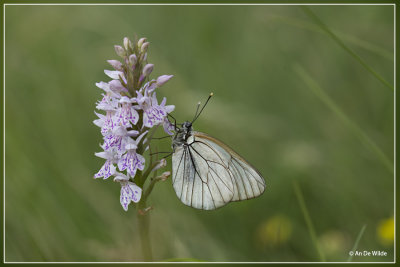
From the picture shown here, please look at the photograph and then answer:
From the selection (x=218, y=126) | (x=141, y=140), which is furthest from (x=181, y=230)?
(x=141, y=140)

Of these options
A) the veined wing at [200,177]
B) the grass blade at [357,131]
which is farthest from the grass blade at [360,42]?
the veined wing at [200,177]

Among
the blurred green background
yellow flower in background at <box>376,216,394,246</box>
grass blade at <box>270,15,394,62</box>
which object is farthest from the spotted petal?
yellow flower in background at <box>376,216,394,246</box>

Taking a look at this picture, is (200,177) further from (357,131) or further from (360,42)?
(360,42)

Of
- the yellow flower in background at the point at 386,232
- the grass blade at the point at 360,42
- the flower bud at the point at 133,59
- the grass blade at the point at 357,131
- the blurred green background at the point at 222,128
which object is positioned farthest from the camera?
the blurred green background at the point at 222,128

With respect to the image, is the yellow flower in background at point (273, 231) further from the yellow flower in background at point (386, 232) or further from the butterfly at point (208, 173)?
the yellow flower in background at point (386, 232)

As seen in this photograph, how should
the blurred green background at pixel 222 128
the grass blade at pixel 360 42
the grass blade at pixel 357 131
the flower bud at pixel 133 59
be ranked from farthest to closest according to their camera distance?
the blurred green background at pixel 222 128 < the grass blade at pixel 360 42 < the grass blade at pixel 357 131 < the flower bud at pixel 133 59

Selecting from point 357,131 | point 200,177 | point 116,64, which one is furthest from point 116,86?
point 357,131

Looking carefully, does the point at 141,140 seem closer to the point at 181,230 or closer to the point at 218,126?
the point at 181,230
